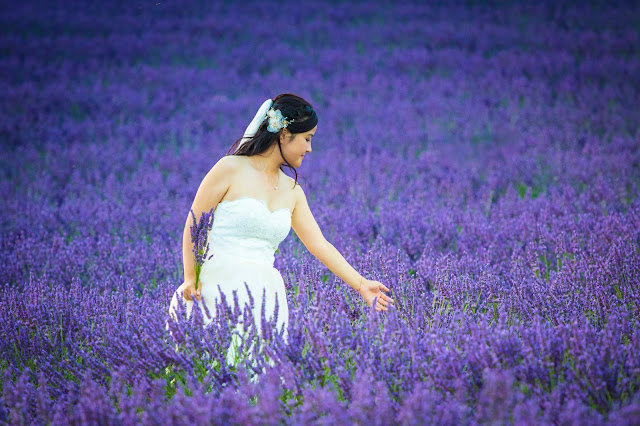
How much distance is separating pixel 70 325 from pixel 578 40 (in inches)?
355

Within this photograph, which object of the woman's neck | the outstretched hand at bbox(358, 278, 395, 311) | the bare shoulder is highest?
the woman's neck

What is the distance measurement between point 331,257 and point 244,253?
378mm

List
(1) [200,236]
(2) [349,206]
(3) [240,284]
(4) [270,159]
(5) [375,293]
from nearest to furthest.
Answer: (1) [200,236]
(3) [240,284]
(5) [375,293]
(4) [270,159]
(2) [349,206]

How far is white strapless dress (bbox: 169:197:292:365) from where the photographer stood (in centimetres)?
242

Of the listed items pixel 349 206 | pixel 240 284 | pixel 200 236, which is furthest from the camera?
pixel 349 206

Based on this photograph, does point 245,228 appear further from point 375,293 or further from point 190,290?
point 375,293

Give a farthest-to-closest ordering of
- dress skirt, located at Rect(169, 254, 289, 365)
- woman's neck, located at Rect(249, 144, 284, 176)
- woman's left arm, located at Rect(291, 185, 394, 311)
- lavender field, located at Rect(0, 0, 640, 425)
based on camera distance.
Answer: woman's neck, located at Rect(249, 144, 284, 176), woman's left arm, located at Rect(291, 185, 394, 311), dress skirt, located at Rect(169, 254, 289, 365), lavender field, located at Rect(0, 0, 640, 425)

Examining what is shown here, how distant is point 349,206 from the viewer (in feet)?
15.0

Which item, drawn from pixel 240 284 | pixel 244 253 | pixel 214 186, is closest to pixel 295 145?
pixel 214 186

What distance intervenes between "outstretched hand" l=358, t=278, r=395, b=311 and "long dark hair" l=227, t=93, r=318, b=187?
20.5 inches

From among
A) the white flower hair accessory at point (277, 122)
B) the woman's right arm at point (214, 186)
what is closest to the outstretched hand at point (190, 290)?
the woman's right arm at point (214, 186)

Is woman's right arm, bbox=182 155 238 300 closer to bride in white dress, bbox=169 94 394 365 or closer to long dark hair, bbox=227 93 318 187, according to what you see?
bride in white dress, bbox=169 94 394 365

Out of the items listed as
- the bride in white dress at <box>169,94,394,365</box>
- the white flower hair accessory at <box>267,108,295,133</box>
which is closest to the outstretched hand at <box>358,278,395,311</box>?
the bride in white dress at <box>169,94,394,365</box>

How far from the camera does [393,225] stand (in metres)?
4.06
